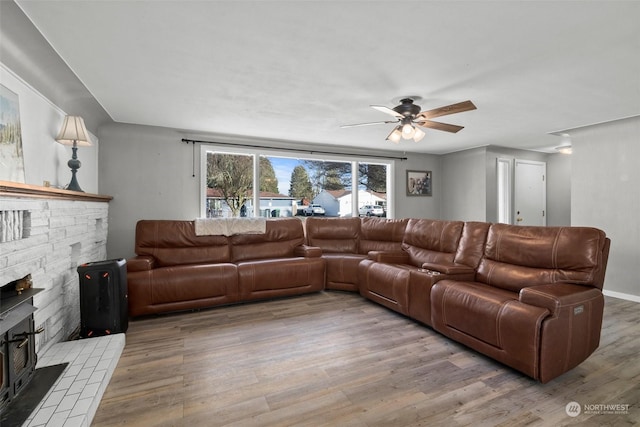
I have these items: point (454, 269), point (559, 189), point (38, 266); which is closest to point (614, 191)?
point (559, 189)

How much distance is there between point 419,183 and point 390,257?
323 centimetres

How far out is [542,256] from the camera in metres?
2.50

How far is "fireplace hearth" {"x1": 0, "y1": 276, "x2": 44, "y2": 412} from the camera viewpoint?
1.51 meters

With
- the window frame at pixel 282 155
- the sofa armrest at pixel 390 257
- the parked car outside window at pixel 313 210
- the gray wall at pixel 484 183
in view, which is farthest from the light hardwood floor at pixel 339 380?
the gray wall at pixel 484 183

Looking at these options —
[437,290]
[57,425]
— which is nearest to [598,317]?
[437,290]

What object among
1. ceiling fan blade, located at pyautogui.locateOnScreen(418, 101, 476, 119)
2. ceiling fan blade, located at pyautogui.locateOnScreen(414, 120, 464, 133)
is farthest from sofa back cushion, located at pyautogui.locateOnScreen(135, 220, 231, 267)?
ceiling fan blade, located at pyautogui.locateOnScreen(418, 101, 476, 119)

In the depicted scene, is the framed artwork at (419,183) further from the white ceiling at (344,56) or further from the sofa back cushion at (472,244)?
the sofa back cushion at (472,244)

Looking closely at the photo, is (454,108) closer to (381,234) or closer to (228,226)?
(381,234)

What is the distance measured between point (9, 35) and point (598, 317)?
14.8 ft

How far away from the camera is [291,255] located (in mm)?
4465

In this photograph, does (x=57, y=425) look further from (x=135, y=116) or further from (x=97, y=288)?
(x=135, y=116)

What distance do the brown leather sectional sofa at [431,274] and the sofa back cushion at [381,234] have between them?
0.05ft

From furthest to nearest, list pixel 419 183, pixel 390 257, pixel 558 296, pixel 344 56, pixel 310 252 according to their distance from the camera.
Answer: pixel 419 183 < pixel 310 252 < pixel 390 257 < pixel 344 56 < pixel 558 296

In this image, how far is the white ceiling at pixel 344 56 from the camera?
5.61 feet
